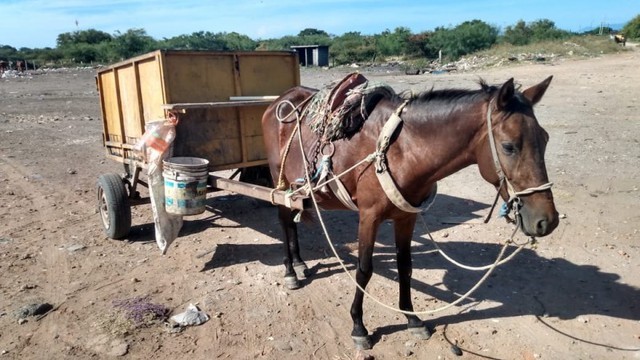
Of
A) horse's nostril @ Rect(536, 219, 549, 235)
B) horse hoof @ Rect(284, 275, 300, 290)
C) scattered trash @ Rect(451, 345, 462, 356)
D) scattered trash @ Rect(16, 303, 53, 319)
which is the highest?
horse's nostril @ Rect(536, 219, 549, 235)

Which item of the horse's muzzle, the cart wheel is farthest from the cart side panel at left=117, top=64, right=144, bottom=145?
the horse's muzzle

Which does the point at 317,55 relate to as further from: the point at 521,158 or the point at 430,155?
the point at 521,158

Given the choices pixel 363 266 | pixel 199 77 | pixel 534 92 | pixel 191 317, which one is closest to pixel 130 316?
pixel 191 317

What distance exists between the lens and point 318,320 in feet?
12.9

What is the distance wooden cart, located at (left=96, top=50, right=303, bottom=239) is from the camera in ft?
16.3

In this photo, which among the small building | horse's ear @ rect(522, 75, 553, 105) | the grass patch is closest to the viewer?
horse's ear @ rect(522, 75, 553, 105)

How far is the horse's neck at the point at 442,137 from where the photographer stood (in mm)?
2900

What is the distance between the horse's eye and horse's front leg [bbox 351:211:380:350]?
107cm

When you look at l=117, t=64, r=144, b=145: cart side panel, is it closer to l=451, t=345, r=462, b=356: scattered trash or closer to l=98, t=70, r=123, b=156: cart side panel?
l=98, t=70, r=123, b=156: cart side panel

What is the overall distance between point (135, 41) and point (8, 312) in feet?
202

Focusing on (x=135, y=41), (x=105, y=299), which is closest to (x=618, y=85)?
(x=105, y=299)

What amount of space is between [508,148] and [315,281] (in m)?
2.61

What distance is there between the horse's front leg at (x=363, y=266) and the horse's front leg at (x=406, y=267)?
317 millimetres

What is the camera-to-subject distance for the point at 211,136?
17.1ft
